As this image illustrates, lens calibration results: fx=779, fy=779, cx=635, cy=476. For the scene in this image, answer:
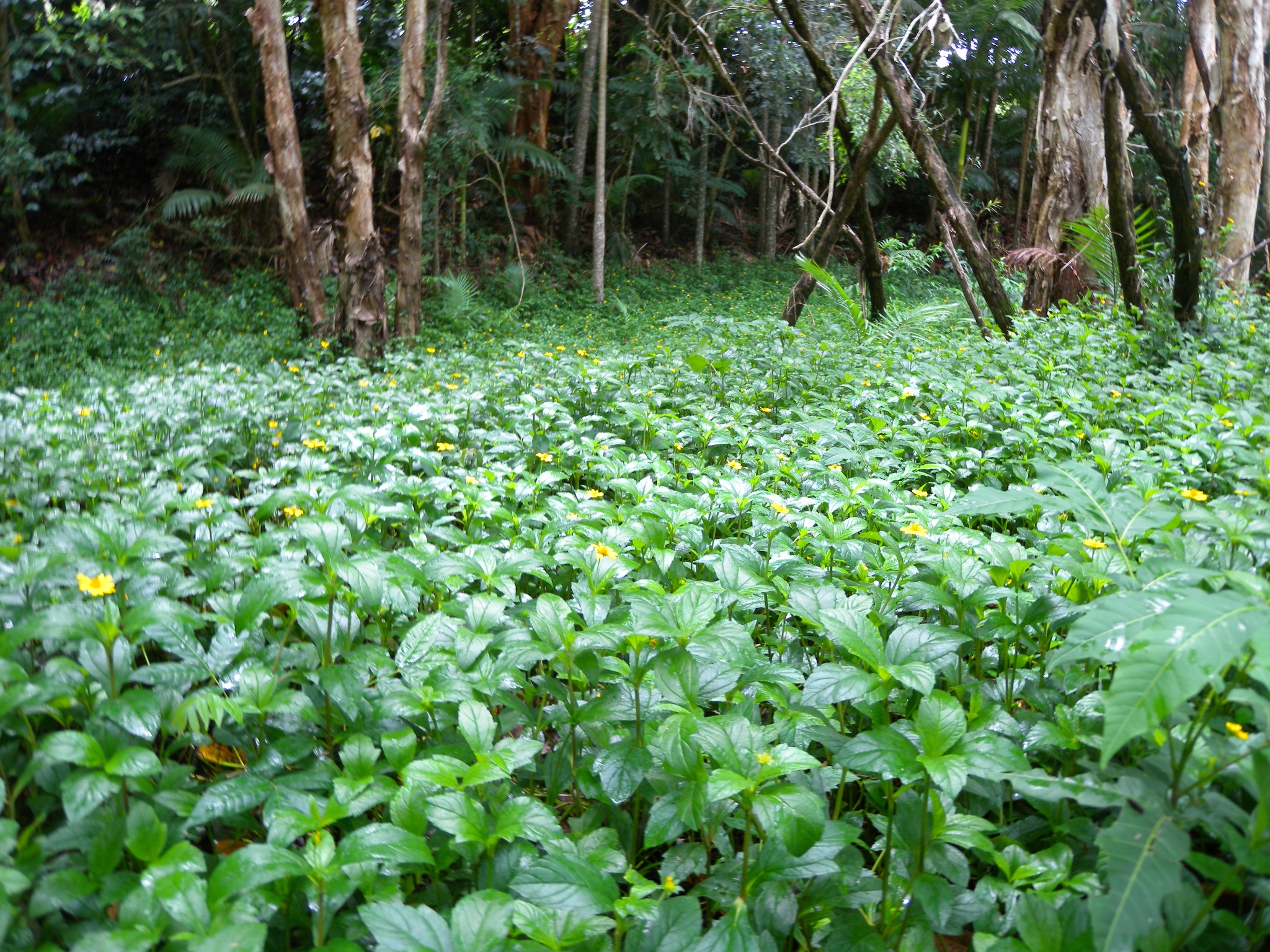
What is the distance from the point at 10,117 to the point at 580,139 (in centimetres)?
744

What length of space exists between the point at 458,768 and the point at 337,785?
0.69ft

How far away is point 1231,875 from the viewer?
1023 millimetres

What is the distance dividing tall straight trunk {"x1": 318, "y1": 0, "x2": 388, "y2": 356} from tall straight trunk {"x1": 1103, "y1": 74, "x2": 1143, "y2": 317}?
5898 millimetres

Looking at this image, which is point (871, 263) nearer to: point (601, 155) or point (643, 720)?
point (601, 155)

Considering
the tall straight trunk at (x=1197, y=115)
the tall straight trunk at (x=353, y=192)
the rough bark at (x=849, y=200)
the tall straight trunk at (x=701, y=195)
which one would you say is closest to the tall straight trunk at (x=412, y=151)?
the tall straight trunk at (x=353, y=192)

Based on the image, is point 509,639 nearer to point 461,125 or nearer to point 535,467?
point 535,467

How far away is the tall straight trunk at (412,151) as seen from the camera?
7109 millimetres

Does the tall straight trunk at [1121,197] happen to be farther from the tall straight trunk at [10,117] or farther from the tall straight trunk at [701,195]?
the tall straight trunk at [10,117]

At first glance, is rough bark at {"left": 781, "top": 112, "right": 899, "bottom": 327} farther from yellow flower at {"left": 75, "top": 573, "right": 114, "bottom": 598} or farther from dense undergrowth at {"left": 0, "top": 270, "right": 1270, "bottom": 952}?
yellow flower at {"left": 75, "top": 573, "right": 114, "bottom": 598}

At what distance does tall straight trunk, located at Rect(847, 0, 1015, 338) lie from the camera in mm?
5969

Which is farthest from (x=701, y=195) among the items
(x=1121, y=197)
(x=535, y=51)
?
(x=1121, y=197)

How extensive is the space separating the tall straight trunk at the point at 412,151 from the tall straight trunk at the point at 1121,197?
18.3 ft

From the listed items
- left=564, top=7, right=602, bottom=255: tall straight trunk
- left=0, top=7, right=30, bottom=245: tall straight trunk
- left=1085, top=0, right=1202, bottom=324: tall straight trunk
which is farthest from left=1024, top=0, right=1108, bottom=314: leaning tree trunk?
left=0, top=7, right=30, bottom=245: tall straight trunk

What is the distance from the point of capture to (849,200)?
6387mm
